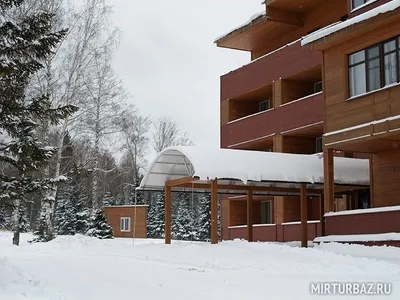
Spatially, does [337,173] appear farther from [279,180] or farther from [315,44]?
[315,44]

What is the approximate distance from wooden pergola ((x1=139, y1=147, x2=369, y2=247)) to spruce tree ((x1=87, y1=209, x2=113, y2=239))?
44.6 feet

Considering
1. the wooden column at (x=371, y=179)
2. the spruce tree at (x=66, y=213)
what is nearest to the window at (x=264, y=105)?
the wooden column at (x=371, y=179)

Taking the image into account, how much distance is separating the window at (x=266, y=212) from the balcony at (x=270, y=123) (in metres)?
2.88

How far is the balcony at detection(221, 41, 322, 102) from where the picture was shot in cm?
2480

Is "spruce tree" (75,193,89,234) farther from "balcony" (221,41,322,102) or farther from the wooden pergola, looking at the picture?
the wooden pergola

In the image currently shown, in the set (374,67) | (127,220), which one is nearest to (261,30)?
(374,67)

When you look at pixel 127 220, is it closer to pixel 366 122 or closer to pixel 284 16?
pixel 284 16

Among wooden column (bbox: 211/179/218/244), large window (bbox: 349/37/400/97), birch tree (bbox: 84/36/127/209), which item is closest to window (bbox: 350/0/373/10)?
large window (bbox: 349/37/400/97)

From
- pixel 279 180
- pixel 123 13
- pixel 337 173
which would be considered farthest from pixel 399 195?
pixel 123 13

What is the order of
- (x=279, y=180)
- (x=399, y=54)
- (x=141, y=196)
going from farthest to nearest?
(x=141, y=196), (x=279, y=180), (x=399, y=54)

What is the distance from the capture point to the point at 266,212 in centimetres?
2933

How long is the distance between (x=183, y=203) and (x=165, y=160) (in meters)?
28.6

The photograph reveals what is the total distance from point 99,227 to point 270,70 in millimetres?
14810

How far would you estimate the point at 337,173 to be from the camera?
19922mm
